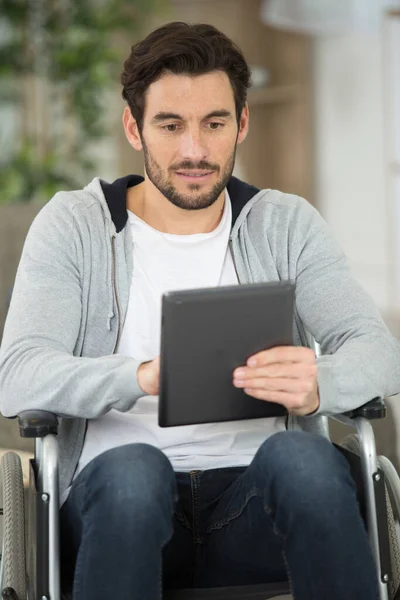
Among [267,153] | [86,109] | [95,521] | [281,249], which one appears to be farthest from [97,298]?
[267,153]

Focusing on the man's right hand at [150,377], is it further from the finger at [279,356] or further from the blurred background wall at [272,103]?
the blurred background wall at [272,103]

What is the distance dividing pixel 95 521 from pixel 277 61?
5.26m

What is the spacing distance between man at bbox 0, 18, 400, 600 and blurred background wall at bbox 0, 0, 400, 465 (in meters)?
2.38

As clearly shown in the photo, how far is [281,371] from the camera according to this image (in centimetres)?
131

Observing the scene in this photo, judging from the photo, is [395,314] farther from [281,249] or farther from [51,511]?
[51,511]

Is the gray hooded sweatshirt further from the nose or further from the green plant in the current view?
the green plant

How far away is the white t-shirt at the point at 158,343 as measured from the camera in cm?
150

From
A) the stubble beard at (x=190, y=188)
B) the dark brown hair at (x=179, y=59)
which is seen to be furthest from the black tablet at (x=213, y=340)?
the dark brown hair at (x=179, y=59)

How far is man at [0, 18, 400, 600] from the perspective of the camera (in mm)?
1247

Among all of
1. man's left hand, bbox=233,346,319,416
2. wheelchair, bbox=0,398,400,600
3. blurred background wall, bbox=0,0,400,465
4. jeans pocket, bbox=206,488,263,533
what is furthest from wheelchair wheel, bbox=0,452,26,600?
blurred background wall, bbox=0,0,400,465

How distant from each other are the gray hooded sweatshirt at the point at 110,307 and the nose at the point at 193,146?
0.51 ft

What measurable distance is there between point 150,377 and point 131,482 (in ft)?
0.51

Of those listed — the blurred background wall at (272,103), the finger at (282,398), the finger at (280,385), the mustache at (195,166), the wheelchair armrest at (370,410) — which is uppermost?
the blurred background wall at (272,103)

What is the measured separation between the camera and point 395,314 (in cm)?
513
